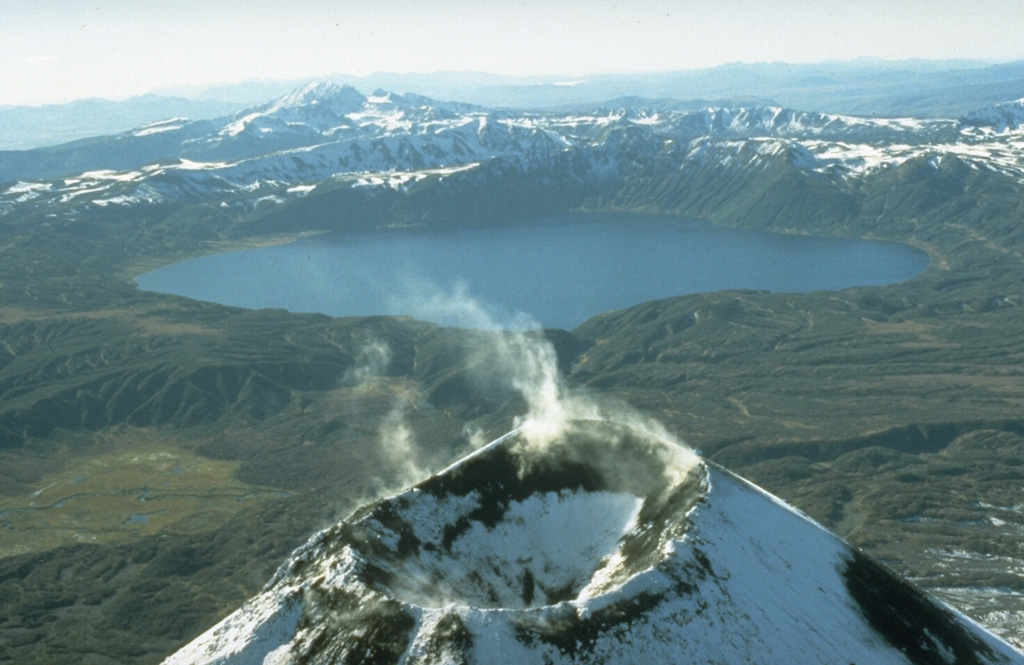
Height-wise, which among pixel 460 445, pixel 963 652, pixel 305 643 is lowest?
pixel 460 445

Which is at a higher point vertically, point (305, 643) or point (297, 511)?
point (305, 643)

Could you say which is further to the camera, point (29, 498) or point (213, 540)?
point (29, 498)

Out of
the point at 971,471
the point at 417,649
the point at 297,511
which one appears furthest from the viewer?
the point at 971,471

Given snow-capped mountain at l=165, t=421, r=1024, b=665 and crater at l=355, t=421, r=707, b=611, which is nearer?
snow-capped mountain at l=165, t=421, r=1024, b=665

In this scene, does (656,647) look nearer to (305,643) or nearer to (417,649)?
(417,649)

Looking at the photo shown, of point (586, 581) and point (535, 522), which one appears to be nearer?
point (586, 581)

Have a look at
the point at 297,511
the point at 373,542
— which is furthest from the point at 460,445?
the point at 373,542

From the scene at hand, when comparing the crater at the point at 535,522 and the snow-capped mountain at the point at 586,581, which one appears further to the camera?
the crater at the point at 535,522

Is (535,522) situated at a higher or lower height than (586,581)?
higher
